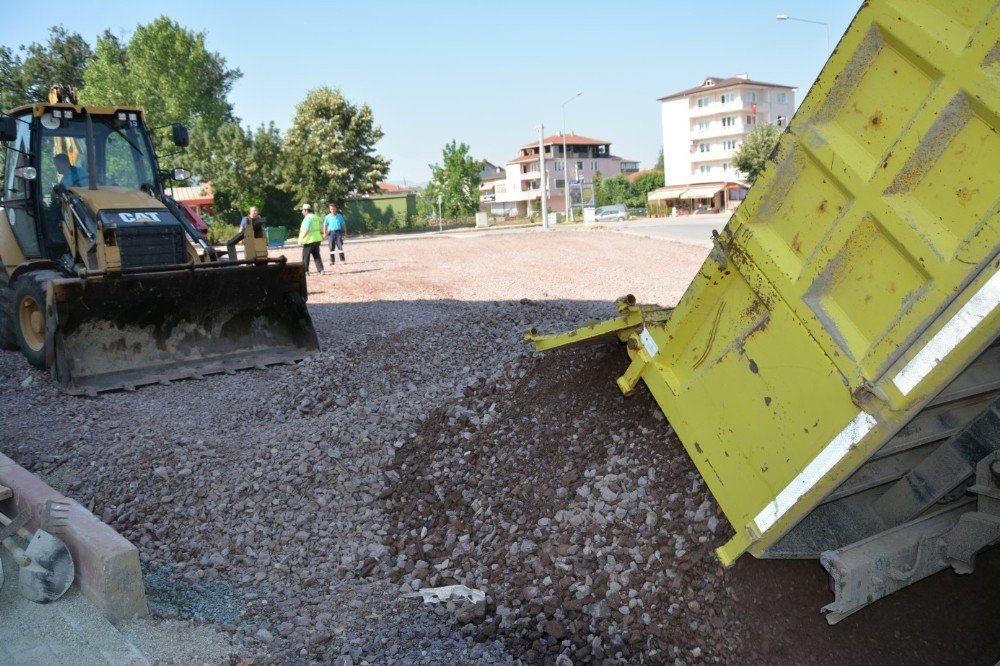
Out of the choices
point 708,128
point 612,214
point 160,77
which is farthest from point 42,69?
point 708,128

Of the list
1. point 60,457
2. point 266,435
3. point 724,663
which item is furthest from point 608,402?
point 60,457

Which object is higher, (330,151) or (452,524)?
(330,151)

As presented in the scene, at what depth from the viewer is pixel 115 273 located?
7680 millimetres

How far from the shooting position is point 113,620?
362 centimetres

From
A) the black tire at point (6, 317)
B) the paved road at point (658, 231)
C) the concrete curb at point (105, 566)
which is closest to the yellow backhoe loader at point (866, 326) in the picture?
the concrete curb at point (105, 566)

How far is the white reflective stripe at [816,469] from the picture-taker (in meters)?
2.93

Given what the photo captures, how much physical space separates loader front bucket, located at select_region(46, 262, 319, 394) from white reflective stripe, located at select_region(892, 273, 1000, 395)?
660 centimetres

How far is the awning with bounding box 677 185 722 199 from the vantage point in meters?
74.8

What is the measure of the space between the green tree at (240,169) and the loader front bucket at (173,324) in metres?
40.9

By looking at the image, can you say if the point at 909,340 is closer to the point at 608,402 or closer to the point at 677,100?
the point at 608,402

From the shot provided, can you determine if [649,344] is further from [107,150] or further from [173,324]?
[107,150]

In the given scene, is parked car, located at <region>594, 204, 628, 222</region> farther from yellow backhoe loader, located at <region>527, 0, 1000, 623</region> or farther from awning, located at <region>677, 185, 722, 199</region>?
yellow backhoe loader, located at <region>527, 0, 1000, 623</region>

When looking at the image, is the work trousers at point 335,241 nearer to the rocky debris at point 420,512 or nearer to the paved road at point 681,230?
the paved road at point 681,230

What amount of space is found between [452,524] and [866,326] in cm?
246
